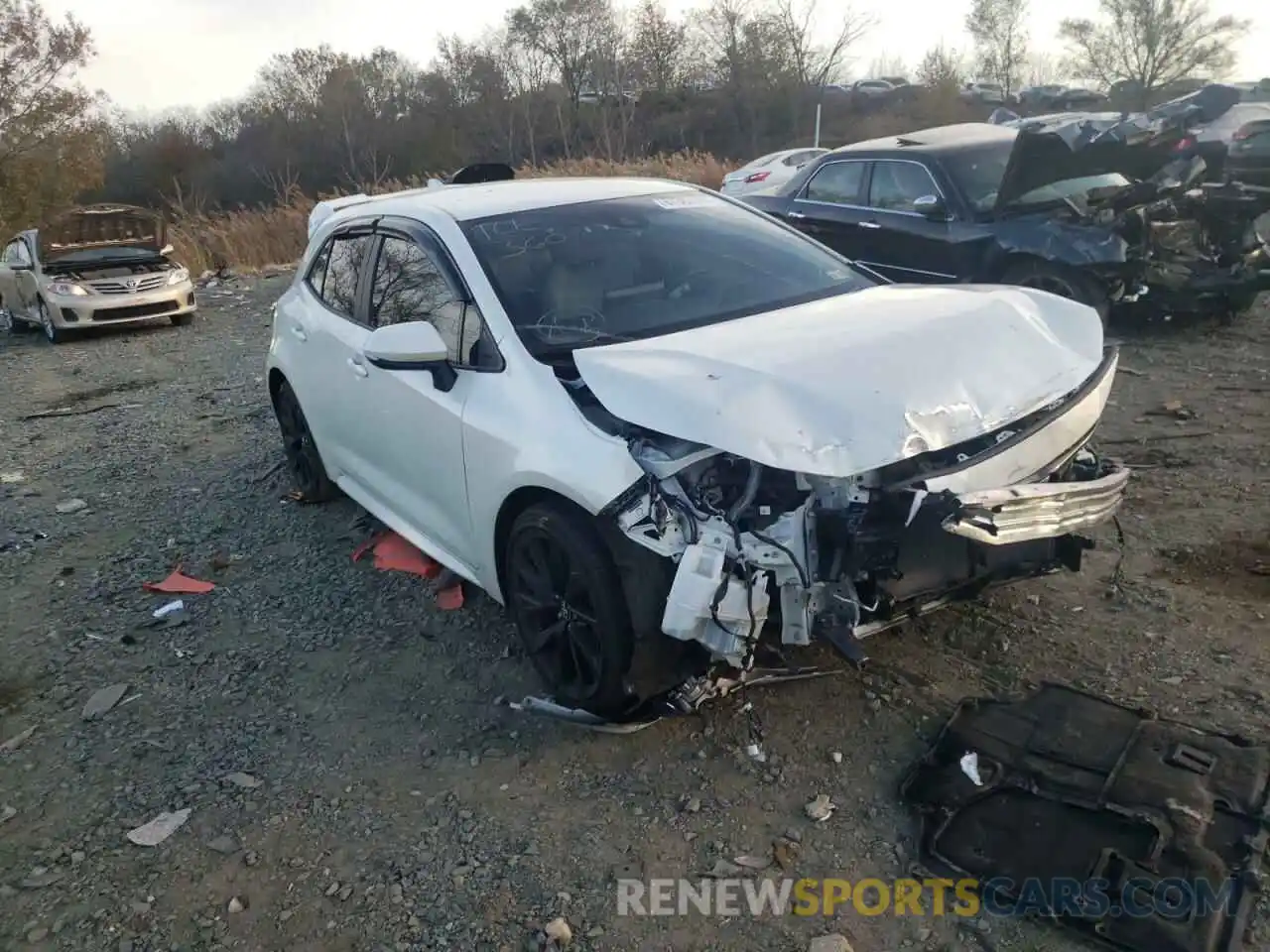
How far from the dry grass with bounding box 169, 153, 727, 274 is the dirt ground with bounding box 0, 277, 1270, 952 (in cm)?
1412

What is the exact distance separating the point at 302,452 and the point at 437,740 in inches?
110

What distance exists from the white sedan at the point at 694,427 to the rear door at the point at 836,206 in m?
4.28

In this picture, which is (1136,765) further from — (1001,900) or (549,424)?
(549,424)

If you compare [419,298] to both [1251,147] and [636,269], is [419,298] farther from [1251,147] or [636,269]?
[1251,147]

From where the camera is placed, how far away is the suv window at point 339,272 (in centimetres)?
480

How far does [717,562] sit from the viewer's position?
113 inches

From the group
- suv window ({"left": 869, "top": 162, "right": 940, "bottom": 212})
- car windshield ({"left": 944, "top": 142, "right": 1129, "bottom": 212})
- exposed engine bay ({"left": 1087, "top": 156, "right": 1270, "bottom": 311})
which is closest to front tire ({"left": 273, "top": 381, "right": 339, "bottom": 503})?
suv window ({"left": 869, "top": 162, "right": 940, "bottom": 212})

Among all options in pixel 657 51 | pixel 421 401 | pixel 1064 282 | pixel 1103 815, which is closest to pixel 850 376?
pixel 1103 815

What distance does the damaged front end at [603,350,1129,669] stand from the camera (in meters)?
2.87

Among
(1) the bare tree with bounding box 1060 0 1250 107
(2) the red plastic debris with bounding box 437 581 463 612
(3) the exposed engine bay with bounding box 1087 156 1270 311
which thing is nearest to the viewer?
(2) the red plastic debris with bounding box 437 581 463 612

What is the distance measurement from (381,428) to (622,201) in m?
1.46

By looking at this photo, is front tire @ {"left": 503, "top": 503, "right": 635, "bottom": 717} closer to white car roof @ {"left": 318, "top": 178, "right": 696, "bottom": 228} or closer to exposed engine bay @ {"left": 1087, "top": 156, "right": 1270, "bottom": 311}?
white car roof @ {"left": 318, "top": 178, "right": 696, "bottom": 228}

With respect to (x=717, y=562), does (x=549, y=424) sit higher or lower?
higher

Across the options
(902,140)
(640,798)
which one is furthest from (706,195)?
(902,140)
